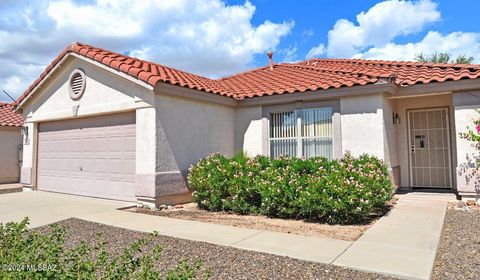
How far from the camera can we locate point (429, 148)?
1098 cm

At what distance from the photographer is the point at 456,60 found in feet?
89.7

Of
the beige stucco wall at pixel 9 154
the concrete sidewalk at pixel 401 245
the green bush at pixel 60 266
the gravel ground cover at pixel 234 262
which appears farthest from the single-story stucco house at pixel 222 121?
the green bush at pixel 60 266

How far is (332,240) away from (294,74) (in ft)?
28.5

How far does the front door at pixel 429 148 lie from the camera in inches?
423

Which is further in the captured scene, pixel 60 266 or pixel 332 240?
pixel 332 240

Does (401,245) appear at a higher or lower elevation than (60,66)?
lower

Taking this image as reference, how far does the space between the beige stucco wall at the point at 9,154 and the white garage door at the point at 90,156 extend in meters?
4.46

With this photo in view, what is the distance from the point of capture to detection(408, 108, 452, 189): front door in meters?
10.7

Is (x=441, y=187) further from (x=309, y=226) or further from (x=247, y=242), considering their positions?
(x=247, y=242)

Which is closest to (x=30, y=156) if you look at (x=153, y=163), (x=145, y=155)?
(x=145, y=155)

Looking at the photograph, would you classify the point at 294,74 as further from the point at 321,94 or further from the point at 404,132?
the point at 404,132

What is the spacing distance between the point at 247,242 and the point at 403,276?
2.49 meters

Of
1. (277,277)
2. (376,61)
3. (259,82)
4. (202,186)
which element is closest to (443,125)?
(376,61)

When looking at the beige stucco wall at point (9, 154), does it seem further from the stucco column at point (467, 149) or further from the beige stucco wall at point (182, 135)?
the stucco column at point (467, 149)
